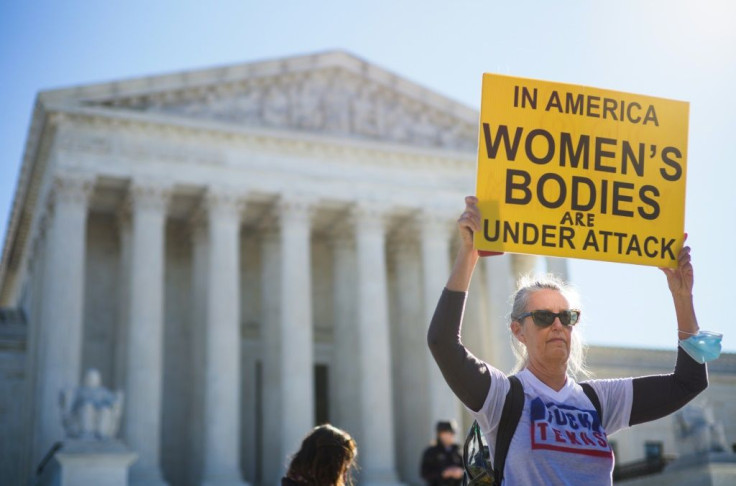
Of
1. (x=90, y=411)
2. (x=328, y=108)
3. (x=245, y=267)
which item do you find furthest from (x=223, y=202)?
(x=90, y=411)

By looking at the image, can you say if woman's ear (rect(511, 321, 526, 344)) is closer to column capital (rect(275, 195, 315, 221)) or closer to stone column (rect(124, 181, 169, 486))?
stone column (rect(124, 181, 169, 486))

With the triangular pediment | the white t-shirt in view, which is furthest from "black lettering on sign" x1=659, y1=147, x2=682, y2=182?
the triangular pediment

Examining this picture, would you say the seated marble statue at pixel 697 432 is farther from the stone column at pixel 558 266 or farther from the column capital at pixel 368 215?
the column capital at pixel 368 215

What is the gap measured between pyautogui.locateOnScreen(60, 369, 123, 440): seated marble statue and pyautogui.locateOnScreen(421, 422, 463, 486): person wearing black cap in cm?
1641

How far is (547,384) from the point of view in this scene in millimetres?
5676

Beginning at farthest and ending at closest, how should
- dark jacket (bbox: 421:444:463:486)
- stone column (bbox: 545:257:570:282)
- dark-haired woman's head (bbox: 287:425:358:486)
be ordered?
1. stone column (bbox: 545:257:570:282)
2. dark jacket (bbox: 421:444:463:486)
3. dark-haired woman's head (bbox: 287:425:358:486)

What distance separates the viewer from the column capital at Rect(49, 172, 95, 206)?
38344 mm

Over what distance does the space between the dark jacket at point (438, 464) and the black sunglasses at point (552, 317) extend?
12.5 metres

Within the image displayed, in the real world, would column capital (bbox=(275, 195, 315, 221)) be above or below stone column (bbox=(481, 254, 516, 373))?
above

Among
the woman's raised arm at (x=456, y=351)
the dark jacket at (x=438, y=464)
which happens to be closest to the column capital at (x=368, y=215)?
the dark jacket at (x=438, y=464)

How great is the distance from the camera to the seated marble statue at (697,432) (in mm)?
28656

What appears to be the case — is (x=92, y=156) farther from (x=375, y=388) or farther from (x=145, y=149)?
(x=375, y=388)

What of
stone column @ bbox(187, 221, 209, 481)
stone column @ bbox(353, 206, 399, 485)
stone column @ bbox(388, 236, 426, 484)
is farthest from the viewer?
stone column @ bbox(388, 236, 426, 484)

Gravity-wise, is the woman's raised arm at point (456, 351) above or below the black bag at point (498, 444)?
above
